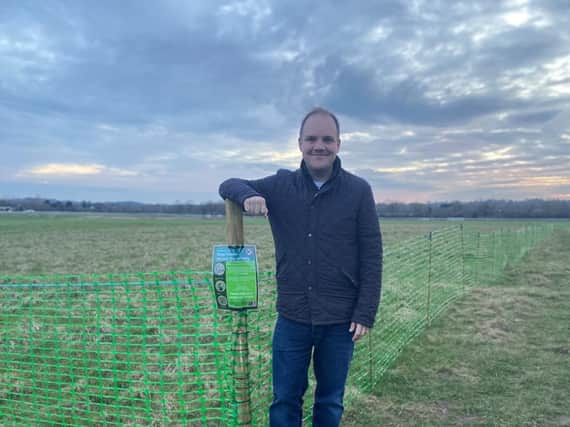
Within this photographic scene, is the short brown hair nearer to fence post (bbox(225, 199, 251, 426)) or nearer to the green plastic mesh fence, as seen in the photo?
fence post (bbox(225, 199, 251, 426))

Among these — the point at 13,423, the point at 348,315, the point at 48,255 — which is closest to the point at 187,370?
the point at 13,423

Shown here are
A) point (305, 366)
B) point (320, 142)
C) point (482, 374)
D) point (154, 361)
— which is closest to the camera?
point (320, 142)

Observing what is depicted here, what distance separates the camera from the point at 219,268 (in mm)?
2451

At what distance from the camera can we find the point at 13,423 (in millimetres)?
3672

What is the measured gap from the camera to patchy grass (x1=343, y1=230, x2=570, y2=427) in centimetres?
378

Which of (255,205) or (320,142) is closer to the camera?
(255,205)

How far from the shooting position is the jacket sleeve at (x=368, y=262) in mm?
2451

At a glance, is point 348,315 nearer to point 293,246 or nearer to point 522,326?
point 293,246

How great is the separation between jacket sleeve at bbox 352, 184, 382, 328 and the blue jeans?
0.49 ft

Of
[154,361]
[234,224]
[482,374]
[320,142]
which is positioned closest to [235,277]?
[234,224]

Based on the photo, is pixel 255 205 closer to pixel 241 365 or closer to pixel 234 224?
pixel 234 224

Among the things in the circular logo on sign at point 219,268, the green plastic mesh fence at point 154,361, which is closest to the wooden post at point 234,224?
the circular logo on sign at point 219,268

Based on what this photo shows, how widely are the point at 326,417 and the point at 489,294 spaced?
7.13 metres

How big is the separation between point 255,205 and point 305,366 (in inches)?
40.8
